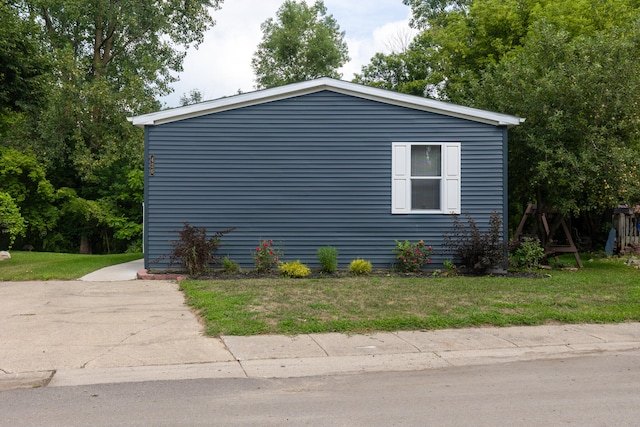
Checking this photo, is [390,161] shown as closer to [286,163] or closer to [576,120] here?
[286,163]

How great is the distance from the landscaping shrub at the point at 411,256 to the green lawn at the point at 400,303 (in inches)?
29.7

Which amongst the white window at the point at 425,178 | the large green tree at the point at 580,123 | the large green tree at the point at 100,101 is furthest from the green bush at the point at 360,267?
the large green tree at the point at 100,101

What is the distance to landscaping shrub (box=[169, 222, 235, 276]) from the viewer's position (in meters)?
11.8

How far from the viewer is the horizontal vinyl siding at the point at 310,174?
496 inches

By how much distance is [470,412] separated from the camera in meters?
4.71

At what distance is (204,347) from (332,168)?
22.3 feet

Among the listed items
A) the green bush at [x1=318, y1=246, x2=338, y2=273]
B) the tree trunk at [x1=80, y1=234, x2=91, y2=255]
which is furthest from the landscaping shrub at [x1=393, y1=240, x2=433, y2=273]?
the tree trunk at [x1=80, y1=234, x2=91, y2=255]

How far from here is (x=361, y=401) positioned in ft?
16.4

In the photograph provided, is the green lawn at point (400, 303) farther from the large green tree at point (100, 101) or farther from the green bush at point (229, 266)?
the large green tree at point (100, 101)

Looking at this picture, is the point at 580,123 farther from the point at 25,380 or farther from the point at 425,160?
the point at 25,380

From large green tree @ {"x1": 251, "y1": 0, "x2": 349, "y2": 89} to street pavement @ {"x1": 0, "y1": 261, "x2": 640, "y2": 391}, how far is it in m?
31.7

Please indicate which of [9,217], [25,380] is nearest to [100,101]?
[9,217]

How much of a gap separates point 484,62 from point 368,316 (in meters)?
17.9

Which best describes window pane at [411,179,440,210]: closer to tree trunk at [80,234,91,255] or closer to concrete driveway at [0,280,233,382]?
concrete driveway at [0,280,233,382]
